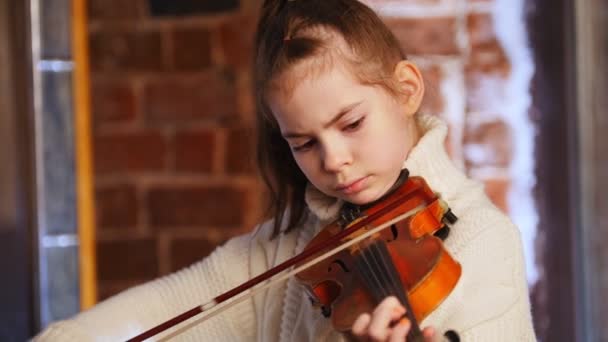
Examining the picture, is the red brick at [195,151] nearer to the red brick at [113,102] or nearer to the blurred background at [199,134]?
the blurred background at [199,134]

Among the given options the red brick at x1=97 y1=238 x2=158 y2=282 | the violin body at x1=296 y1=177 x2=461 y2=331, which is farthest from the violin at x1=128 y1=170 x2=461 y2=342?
the red brick at x1=97 y1=238 x2=158 y2=282

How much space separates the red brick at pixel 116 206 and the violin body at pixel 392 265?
0.95 meters

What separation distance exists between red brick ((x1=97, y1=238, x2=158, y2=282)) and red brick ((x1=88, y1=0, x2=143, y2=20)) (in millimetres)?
470

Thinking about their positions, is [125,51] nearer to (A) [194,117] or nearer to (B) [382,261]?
(A) [194,117]

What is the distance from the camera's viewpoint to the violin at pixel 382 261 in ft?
3.25

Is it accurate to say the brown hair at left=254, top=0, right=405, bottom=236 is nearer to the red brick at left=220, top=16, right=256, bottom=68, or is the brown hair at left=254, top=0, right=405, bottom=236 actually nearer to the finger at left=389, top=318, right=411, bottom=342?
the finger at left=389, top=318, right=411, bottom=342

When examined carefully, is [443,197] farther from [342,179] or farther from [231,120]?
[231,120]

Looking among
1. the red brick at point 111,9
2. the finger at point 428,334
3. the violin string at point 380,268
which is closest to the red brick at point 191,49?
the red brick at point 111,9

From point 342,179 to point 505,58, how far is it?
0.84 metres

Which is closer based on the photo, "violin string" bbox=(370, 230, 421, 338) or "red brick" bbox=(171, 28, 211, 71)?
"violin string" bbox=(370, 230, 421, 338)

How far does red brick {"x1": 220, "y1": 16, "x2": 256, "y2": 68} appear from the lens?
191 cm

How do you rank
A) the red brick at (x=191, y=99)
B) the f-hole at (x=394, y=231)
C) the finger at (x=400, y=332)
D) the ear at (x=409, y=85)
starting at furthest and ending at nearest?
1. the red brick at (x=191, y=99)
2. the ear at (x=409, y=85)
3. the f-hole at (x=394, y=231)
4. the finger at (x=400, y=332)

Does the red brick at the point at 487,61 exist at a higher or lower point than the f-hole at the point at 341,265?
higher

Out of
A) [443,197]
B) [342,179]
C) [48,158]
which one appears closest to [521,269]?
[443,197]
